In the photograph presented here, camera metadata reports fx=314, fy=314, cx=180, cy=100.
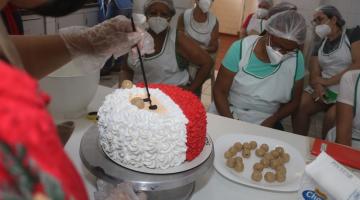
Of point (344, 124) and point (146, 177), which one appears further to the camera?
point (344, 124)

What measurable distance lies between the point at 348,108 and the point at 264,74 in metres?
0.42

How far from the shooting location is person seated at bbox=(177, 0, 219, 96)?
261 cm

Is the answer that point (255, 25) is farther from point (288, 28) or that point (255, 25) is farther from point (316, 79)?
point (288, 28)

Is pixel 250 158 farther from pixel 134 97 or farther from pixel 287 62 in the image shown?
pixel 287 62

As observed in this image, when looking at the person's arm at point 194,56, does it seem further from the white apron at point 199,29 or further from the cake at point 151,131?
the cake at point 151,131

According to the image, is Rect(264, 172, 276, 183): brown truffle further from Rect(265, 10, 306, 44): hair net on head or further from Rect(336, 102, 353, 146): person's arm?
Rect(265, 10, 306, 44): hair net on head

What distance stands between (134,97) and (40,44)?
1.10 feet

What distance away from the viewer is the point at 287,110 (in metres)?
Answer: 1.68

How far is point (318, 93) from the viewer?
244 cm

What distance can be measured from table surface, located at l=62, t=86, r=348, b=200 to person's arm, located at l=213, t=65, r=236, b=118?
17.5 inches

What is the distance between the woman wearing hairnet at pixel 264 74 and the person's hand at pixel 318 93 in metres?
0.87

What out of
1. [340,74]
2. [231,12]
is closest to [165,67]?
[340,74]

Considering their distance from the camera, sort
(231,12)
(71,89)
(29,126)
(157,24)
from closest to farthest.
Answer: (29,126) < (71,89) < (157,24) < (231,12)

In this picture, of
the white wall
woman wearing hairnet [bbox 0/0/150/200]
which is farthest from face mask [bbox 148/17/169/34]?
the white wall
